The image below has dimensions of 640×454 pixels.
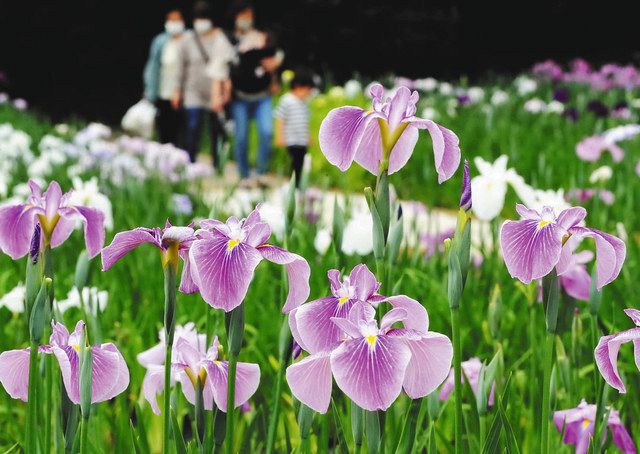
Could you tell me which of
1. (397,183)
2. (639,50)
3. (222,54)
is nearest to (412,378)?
(397,183)

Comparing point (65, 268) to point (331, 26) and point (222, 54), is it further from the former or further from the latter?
point (331, 26)

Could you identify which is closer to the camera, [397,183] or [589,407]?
[589,407]

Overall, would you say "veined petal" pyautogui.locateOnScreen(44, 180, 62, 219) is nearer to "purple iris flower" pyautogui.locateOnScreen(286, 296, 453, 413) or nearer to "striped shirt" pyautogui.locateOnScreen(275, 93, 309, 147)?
"purple iris flower" pyautogui.locateOnScreen(286, 296, 453, 413)

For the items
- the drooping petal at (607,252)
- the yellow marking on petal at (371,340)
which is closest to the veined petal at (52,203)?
the yellow marking on petal at (371,340)

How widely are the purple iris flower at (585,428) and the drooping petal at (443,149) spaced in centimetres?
52

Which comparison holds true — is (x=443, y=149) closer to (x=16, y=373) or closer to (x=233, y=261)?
(x=233, y=261)

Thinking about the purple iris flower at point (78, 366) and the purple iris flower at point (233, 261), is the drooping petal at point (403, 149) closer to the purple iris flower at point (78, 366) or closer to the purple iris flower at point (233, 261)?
the purple iris flower at point (233, 261)

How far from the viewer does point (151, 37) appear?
43.3 feet

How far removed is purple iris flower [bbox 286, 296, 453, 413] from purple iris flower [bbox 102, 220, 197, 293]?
17cm

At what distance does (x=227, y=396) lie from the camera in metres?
0.97

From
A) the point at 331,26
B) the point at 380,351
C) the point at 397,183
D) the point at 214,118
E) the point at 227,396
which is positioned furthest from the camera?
the point at 331,26

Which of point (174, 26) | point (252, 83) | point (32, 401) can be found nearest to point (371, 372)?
point (32, 401)

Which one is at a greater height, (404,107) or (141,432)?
(404,107)

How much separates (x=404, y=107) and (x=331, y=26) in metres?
12.7
